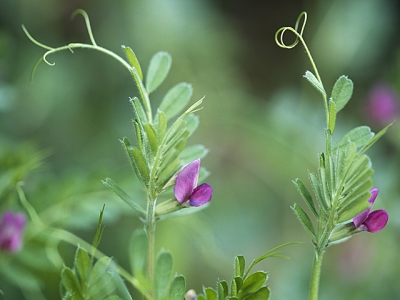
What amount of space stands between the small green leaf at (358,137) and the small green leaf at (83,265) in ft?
0.71

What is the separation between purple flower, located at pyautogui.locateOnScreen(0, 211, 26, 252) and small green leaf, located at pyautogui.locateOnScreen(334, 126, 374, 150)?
0.39 m

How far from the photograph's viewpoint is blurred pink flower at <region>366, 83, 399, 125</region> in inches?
45.7

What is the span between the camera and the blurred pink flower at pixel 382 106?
1161mm

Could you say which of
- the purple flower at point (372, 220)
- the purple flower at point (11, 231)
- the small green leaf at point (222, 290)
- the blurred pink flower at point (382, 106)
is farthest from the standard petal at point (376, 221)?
the blurred pink flower at point (382, 106)

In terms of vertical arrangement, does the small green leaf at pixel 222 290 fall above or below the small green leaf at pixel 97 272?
above

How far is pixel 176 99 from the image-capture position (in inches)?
19.1

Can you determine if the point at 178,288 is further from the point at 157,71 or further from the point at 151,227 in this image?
the point at 157,71

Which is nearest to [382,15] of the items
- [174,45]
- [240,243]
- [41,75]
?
[174,45]

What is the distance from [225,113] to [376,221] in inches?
36.7

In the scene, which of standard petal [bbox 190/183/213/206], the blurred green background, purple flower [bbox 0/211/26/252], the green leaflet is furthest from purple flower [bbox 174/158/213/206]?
the blurred green background

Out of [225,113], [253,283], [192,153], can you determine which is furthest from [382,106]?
[253,283]

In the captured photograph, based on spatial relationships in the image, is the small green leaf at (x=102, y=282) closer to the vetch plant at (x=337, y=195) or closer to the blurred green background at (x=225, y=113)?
the vetch plant at (x=337, y=195)

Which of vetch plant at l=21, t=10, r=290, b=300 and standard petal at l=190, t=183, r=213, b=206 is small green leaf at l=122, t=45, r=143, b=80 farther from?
standard petal at l=190, t=183, r=213, b=206

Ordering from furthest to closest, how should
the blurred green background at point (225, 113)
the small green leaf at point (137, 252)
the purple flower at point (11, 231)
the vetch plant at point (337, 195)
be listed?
1. the blurred green background at point (225, 113)
2. the purple flower at point (11, 231)
3. the small green leaf at point (137, 252)
4. the vetch plant at point (337, 195)
